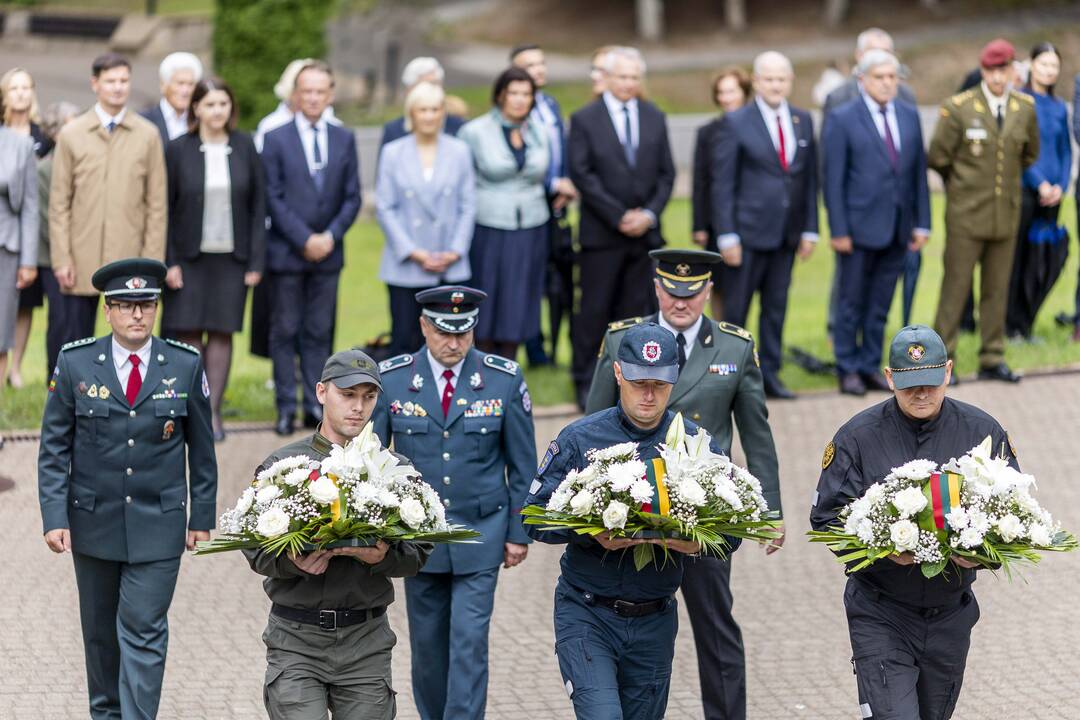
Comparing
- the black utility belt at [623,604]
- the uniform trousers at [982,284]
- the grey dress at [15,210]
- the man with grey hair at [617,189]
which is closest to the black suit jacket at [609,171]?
the man with grey hair at [617,189]

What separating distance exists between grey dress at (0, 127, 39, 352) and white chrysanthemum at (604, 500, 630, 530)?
22.0ft

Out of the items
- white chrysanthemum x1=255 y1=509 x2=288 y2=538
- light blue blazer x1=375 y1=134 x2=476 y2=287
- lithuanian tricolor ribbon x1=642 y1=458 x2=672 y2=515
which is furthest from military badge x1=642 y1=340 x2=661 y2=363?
light blue blazer x1=375 y1=134 x2=476 y2=287

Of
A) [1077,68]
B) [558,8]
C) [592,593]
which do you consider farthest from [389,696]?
[558,8]

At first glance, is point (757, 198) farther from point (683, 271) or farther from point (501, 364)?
point (501, 364)

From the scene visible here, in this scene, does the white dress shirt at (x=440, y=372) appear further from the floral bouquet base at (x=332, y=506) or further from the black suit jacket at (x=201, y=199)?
the black suit jacket at (x=201, y=199)

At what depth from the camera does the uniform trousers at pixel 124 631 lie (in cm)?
778

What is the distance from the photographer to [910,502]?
22.0ft

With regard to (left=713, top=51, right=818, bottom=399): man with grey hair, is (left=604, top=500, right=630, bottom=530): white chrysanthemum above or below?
below

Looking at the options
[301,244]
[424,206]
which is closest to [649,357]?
[424,206]

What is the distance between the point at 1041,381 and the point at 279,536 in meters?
9.22

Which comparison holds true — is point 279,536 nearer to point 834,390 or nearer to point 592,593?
point 592,593

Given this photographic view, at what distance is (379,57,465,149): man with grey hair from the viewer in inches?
523

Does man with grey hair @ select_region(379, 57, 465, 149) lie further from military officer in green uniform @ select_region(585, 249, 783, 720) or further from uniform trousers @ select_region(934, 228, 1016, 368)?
military officer in green uniform @ select_region(585, 249, 783, 720)

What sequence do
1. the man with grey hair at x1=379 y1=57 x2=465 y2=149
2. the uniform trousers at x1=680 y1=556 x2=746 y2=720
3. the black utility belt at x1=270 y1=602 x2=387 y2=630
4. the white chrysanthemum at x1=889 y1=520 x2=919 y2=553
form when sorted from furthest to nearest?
the man with grey hair at x1=379 y1=57 x2=465 y2=149 < the uniform trousers at x1=680 y1=556 x2=746 y2=720 < the black utility belt at x1=270 y1=602 x2=387 y2=630 < the white chrysanthemum at x1=889 y1=520 x2=919 y2=553
